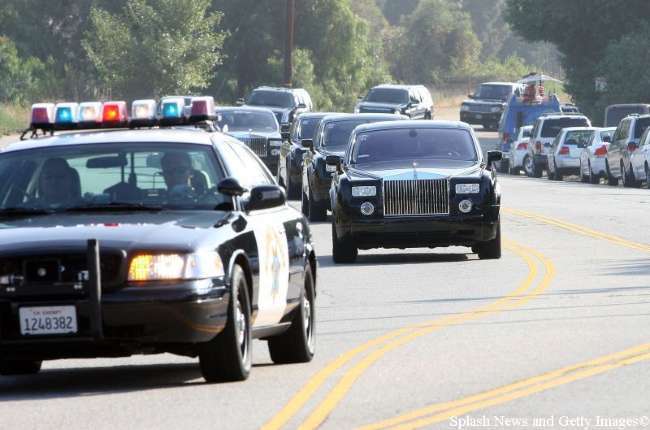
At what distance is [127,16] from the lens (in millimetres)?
72562

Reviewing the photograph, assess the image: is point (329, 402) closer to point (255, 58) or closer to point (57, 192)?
point (57, 192)

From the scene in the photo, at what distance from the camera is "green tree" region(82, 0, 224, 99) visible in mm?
70875

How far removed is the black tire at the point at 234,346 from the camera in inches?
394

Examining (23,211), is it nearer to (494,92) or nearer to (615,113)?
(615,113)

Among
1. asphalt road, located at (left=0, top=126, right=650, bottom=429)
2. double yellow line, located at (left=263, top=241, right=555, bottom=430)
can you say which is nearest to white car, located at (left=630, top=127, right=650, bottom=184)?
double yellow line, located at (left=263, top=241, right=555, bottom=430)

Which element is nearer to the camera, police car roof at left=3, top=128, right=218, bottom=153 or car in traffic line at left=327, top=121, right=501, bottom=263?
police car roof at left=3, top=128, right=218, bottom=153

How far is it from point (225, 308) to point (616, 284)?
27.0 ft

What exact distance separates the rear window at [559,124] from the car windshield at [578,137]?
3116 mm

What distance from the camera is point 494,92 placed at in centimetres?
8200

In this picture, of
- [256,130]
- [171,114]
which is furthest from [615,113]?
[171,114]

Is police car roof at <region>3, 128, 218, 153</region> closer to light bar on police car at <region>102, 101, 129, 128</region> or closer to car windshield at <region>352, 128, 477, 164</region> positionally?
light bar on police car at <region>102, 101, 129, 128</region>

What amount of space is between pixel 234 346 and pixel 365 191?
35.4 feet

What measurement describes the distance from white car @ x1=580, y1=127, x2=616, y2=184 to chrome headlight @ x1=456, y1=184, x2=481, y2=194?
25974mm

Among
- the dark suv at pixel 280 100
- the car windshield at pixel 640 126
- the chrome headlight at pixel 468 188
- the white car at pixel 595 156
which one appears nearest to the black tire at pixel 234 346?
the chrome headlight at pixel 468 188
